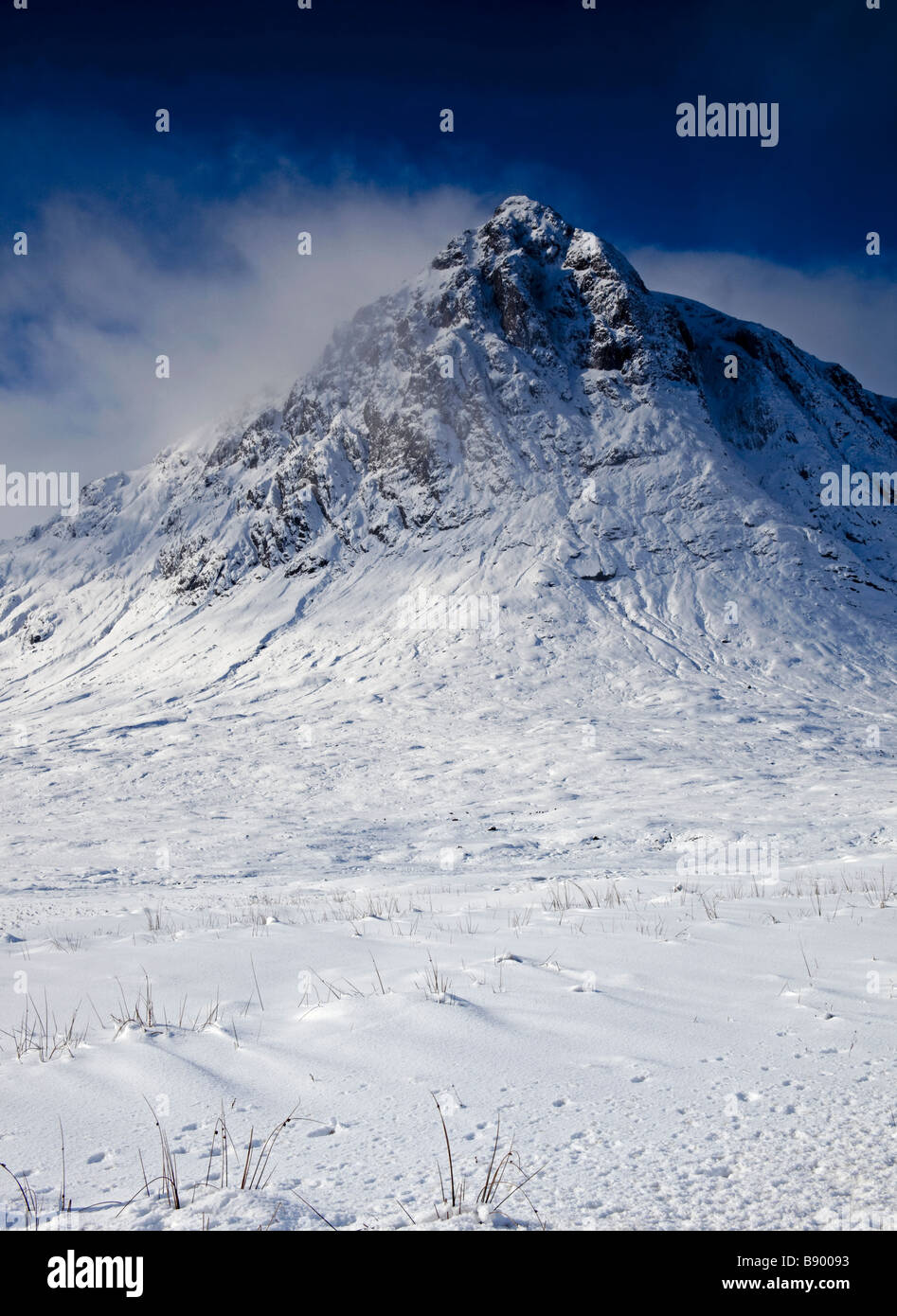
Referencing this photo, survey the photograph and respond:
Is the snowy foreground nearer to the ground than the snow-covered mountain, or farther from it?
nearer to the ground

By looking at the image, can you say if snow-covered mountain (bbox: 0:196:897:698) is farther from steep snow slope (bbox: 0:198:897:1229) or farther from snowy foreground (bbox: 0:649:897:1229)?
snowy foreground (bbox: 0:649:897:1229)

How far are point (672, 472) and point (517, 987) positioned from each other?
50.1 m

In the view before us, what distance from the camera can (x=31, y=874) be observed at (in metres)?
11.9

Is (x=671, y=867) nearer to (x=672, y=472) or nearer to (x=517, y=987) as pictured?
(x=517, y=987)

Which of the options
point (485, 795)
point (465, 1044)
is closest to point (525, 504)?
point (485, 795)

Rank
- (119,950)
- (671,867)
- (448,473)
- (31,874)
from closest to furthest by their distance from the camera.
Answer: (119,950) → (671,867) → (31,874) → (448,473)

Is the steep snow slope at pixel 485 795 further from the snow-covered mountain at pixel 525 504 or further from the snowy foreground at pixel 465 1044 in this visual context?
the snow-covered mountain at pixel 525 504

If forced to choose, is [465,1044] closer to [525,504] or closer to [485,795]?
[485,795]

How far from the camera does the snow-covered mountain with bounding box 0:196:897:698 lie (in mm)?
40719

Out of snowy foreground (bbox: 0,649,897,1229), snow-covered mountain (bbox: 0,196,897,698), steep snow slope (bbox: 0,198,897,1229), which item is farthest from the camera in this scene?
snow-covered mountain (bbox: 0,196,897,698)

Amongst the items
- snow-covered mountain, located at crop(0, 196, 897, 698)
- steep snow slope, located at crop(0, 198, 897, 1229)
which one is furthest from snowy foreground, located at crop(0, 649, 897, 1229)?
snow-covered mountain, located at crop(0, 196, 897, 698)

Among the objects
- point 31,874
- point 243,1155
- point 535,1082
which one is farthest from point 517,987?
point 31,874

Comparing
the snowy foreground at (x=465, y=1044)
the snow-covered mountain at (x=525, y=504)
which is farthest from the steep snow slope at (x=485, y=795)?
the snow-covered mountain at (x=525, y=504)

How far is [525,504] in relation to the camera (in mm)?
49156
